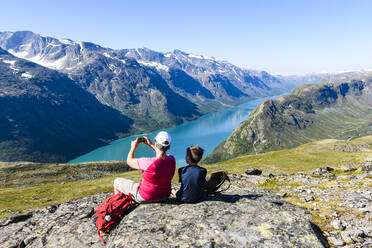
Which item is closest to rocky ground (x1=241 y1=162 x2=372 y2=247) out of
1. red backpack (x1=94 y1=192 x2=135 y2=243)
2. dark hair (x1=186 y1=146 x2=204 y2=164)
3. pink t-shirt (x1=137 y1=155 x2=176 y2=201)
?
dark hair (x1=186 y1=146 x2=204 y2=164)

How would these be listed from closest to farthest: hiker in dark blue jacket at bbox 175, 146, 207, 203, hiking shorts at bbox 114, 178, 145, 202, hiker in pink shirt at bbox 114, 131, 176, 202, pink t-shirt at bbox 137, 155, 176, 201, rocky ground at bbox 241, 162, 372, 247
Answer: rocky ground at bbox 241, 162, 372, 247 < hiker in pink shirt at bbox 114, 131, 176, 202 < pink t-shirt at bbox 137, 155, 176, 201 < hiker in dark blue jacket at bbox 175, 146, 207, 203 < hiking shorts at bbox 114, 178, 145, 202

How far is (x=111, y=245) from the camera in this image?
8.59m

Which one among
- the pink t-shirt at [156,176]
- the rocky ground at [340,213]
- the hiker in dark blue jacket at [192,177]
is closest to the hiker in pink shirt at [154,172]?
the pink t-shirt at [156,176]

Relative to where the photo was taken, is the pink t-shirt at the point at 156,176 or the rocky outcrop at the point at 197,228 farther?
the pink t-shirt at the point at 156,176

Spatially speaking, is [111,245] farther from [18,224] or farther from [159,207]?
[18,224]

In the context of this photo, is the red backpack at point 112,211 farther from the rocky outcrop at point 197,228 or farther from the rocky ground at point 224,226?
the rocky outcrop at point 197,228

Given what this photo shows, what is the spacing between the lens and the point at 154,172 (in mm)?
10414

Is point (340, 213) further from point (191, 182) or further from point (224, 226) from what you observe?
point (191, 182)

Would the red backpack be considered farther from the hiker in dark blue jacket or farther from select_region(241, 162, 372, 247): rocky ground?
select_region(241, 162, 372, 247): rocky ground

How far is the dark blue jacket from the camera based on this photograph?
36.0 ft

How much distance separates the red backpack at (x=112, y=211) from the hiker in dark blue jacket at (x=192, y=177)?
2.70m

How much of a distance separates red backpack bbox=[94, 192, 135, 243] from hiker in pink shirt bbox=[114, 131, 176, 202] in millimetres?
554

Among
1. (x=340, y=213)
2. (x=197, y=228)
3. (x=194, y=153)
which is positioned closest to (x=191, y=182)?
(x=194, y=153)

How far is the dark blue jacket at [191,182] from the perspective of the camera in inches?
432
